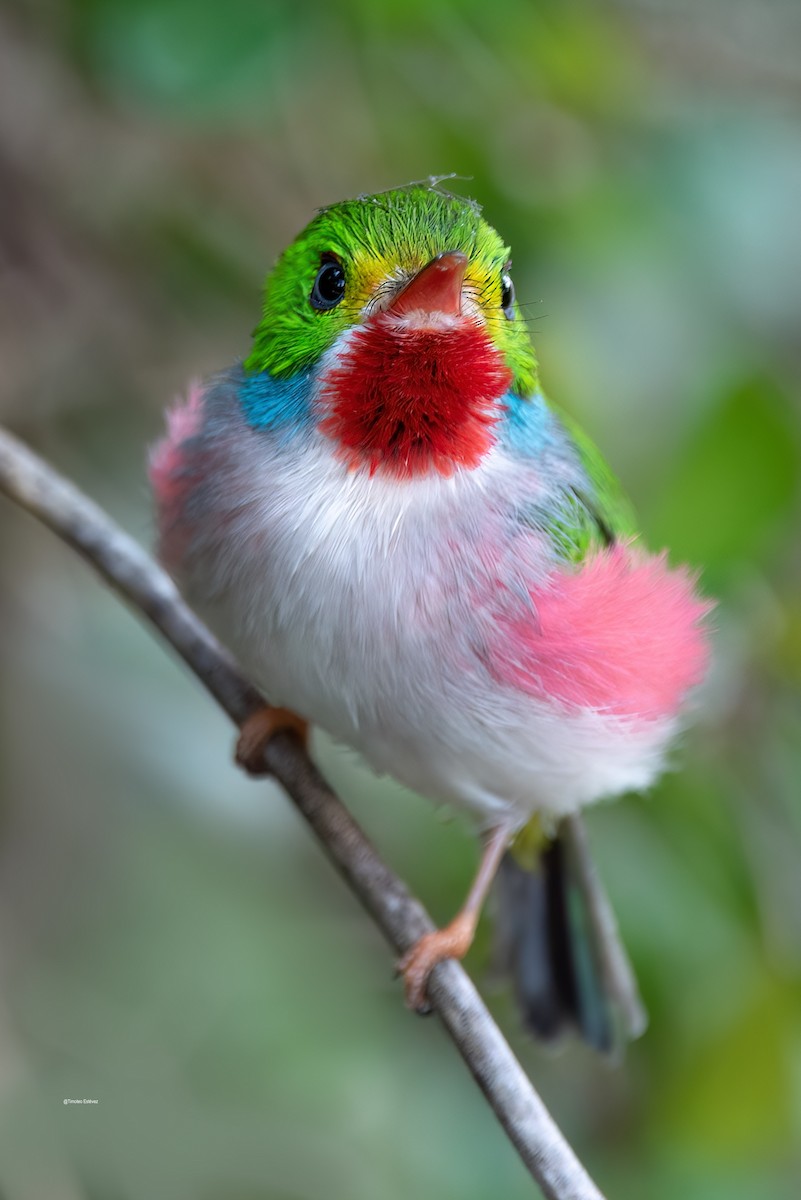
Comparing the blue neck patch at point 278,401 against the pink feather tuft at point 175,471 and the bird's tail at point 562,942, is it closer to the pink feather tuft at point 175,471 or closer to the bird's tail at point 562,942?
the pink feather tuft at point 175,471

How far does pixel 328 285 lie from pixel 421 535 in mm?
335

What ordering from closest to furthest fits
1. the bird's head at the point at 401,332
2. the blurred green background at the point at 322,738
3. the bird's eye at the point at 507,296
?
the bird's head at the point at 401,332, the bird's eye at the point at 507,296, the blurred green background at the point at 322,738

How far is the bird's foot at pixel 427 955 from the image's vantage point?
2.06 meters

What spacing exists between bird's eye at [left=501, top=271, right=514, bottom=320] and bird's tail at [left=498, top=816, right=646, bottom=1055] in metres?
1.16

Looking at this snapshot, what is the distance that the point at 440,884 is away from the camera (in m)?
2.67

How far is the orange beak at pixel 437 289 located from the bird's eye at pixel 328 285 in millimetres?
121

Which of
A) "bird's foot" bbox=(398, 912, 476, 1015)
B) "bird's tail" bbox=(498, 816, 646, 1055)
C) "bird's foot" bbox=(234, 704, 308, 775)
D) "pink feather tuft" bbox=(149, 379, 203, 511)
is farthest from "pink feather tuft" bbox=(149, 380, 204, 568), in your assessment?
"bird's tail" bbox=(498, 816, 646, 1055)

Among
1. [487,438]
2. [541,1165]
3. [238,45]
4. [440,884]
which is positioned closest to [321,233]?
[487,438]

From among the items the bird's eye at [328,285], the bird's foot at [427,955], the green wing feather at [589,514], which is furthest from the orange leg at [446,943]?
the bird's eye at [328,285]

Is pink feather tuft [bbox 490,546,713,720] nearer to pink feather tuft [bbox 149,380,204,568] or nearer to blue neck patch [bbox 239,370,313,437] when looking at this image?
blue neck patch [bbox 239,370,313,437]

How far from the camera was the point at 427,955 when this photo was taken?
81.9 inches

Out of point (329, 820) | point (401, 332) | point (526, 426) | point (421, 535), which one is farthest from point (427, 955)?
point (401, 332)

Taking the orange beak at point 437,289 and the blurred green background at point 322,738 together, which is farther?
the blurred green background at point 322,738

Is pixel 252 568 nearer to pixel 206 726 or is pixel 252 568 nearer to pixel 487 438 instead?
pixel 487 438
